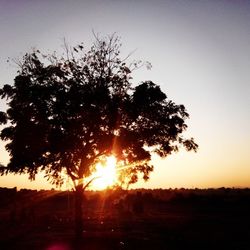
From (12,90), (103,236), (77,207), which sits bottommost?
(103,236)

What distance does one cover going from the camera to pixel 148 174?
32.1 metres

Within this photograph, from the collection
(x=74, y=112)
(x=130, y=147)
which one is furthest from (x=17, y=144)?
(x=130, y=147)

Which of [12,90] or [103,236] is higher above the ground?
[12,90]

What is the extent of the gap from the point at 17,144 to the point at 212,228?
19.5 meters

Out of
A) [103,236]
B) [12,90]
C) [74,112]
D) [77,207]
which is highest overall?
[12,90]

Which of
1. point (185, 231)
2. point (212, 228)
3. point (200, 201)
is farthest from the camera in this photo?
point (200, 201)

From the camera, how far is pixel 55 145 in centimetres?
2741

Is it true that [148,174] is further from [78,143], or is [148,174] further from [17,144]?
[17,144]

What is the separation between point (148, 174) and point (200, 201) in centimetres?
4591

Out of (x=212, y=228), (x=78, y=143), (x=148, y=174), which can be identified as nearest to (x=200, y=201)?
(x=212, y=228)

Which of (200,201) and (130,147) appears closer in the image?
(130,147)

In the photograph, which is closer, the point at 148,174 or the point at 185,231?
the point at 148,174

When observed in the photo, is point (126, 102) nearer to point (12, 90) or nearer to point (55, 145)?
point (55, 145)

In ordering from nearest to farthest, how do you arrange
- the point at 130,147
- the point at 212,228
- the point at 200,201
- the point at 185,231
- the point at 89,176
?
the point at 130,147 < the point at 89,176 < the point at 185,231 < the point at 212,228 < the point at 200,201
